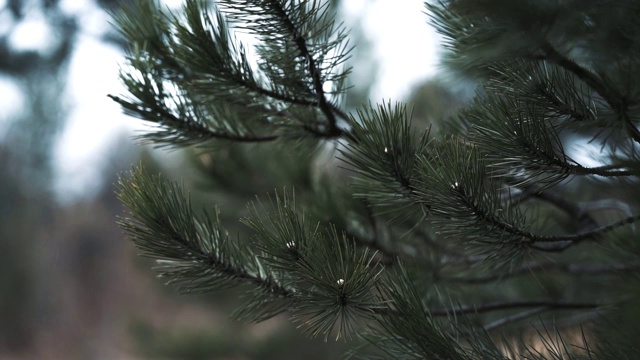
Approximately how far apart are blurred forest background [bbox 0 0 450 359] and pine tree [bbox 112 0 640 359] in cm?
13

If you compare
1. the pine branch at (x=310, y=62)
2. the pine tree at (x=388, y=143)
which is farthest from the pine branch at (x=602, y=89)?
the pine branch at (x=310, y=62)

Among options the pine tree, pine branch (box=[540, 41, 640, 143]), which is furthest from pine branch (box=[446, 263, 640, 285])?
pine branch (box=[540, 41, 640, 143])

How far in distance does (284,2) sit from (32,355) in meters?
3.55

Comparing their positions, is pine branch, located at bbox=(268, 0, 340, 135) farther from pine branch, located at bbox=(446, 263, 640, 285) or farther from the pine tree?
pine branch, located at bbox=(446, 263, 640, 285)

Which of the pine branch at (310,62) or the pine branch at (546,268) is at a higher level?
the pine branch at (310,62)

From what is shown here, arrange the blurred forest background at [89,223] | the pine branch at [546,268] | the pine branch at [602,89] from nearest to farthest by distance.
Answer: the pine branch at [602,89] < the pine branch at [546,268] < the blurred forest background at [89,223]

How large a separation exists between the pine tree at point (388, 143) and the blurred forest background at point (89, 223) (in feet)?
0.43

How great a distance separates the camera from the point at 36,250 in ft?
10.9

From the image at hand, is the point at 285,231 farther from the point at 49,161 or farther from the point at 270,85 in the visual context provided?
the point at 49,161

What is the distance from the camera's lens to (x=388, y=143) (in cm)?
60

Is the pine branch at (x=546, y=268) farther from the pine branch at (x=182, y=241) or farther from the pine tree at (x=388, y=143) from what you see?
the pine branch at (x=182, y=241)

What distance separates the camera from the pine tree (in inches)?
21.1

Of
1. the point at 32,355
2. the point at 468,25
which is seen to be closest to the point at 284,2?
the point at 468,25

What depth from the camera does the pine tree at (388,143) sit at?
0.54 meters
